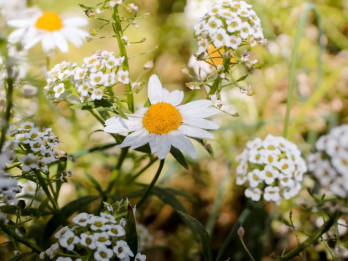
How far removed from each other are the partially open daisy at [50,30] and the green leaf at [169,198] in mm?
641

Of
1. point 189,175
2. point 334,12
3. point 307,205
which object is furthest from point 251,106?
point 307,205

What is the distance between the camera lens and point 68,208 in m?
1.30

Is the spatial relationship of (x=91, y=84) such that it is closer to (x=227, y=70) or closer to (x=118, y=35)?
(x=118, y=35)

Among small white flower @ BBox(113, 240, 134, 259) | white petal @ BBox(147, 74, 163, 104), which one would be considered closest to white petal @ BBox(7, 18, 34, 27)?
white petal @ BBox(147, 74, 163, 104)

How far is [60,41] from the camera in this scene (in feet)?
5.30

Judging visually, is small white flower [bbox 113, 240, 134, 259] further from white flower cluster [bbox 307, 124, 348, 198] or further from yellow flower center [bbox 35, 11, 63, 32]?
yellow flower center [bbox 35, 11, 63, 32]

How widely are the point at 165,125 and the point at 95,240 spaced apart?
348 mm

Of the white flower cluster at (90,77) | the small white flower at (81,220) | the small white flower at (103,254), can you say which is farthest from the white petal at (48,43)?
the small white flower at (103,254)

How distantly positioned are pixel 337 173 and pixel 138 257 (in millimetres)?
488

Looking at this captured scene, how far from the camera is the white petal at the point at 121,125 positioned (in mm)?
1085

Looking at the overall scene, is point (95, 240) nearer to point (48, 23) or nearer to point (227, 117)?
point (48, 23)

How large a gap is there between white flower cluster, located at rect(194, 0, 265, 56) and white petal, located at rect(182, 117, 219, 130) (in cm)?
18

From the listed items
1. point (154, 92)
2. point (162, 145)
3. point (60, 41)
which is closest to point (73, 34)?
point (60, 41)

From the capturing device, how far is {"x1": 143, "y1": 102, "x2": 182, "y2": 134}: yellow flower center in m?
1.11
